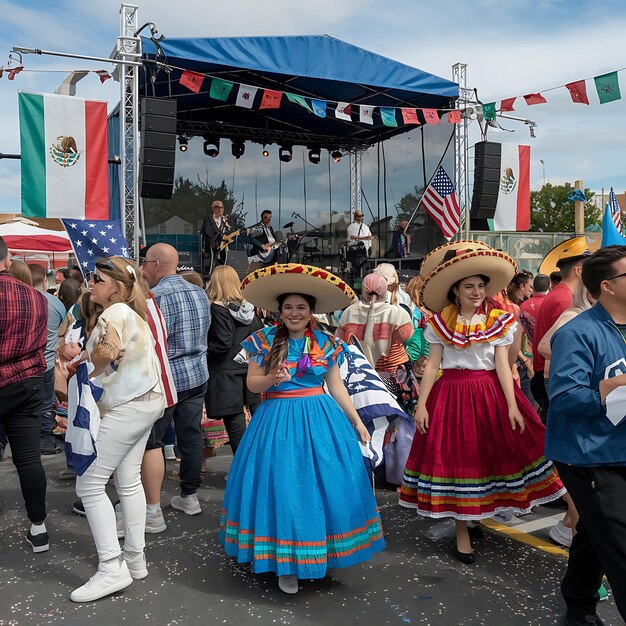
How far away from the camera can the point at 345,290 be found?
3361 millimetres

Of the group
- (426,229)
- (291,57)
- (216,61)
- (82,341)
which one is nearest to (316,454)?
(82,341)

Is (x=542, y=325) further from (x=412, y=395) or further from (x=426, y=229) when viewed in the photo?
(x=426, y=229)

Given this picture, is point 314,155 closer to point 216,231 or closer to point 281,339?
point 216,231

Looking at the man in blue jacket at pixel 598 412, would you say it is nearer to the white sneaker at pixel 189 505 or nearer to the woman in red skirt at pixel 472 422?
the woman in red skirt at pixel 472 422

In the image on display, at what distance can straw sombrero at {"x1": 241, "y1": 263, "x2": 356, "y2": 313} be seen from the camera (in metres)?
3.24

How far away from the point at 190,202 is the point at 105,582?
579 inches

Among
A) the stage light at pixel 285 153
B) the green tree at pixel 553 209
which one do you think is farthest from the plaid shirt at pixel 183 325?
the green tree at pixel 553 209

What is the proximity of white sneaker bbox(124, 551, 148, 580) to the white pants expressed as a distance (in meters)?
0.03

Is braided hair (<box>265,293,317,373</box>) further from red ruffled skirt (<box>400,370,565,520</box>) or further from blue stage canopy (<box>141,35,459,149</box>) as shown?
blue stage canopy (<box>141,35,459,149</box>)

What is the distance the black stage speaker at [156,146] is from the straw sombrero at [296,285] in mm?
6553

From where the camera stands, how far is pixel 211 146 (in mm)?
16781

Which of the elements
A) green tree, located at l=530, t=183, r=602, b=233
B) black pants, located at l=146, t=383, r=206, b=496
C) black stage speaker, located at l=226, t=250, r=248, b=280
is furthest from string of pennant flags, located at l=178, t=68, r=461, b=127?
green tree, located at l=530, t=183, r=602, b=233

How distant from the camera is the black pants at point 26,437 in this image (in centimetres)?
363

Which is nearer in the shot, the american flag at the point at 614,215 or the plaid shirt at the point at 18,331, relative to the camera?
the american flag at the point at 614,215
